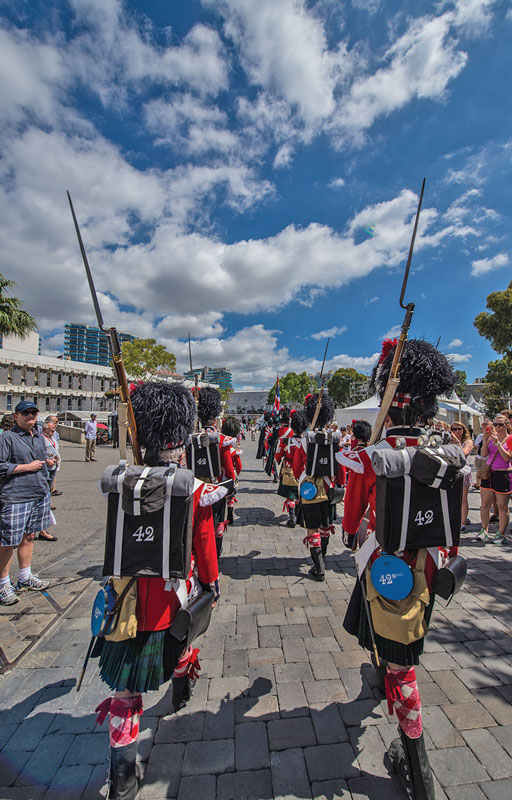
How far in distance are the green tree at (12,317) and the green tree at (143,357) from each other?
29.9 feet

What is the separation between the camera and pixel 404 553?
1806 mm

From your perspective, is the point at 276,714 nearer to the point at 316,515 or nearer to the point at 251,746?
the point at 251,746

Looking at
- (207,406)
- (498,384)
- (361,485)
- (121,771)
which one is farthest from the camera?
(498,384)

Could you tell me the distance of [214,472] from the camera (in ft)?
14.4

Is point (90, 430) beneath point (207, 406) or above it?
beneath

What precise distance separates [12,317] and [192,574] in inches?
661

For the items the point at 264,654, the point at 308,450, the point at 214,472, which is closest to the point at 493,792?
the point at 264,654

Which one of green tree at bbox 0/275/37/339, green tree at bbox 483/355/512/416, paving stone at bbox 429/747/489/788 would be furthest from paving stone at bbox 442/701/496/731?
green tree at bbox 483/355/512/416

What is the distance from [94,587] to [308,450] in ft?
9.68

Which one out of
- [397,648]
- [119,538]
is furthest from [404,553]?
[119,538]

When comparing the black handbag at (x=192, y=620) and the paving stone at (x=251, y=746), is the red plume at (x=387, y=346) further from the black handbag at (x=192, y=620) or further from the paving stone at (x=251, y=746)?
the paving stone at (x=251, y=746)

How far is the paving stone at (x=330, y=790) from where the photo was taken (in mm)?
1729

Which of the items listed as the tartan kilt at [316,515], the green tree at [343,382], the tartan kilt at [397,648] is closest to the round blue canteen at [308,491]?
the tartan kilt at [316,515]

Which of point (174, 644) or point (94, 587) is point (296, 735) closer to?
point (174, 644)
